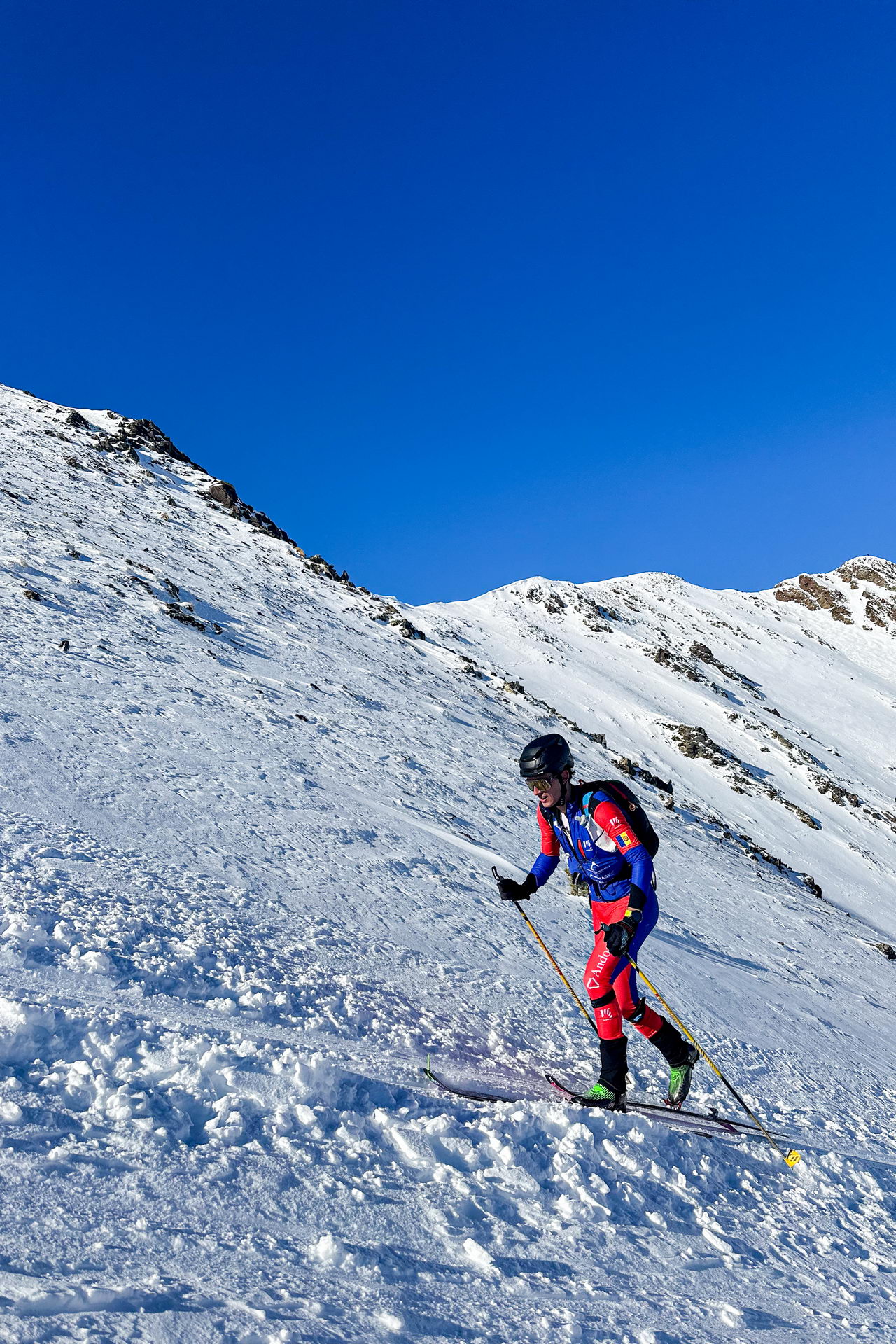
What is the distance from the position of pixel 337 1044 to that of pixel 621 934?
6.70 ft

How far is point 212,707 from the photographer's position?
41.2ft

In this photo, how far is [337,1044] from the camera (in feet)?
16.0

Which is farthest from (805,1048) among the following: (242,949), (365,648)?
(365,648)

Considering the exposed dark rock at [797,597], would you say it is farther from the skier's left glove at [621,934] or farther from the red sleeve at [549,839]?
the skier's left glove at [621,934]

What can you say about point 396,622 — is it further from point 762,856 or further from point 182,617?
point 762,856

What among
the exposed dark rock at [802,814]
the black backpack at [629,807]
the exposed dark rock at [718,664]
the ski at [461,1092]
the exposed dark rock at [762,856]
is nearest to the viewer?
the ski at [461,1092]

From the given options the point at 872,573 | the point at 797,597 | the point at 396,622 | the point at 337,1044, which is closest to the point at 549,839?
the point at 337,1044

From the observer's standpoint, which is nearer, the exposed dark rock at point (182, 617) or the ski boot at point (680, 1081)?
the ski boot at point (680, 1081)

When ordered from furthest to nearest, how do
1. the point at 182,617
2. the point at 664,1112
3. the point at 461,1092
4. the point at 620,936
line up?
the point at 182,617
the point at 664,1112
the point at 620,936
the point at 461,1092

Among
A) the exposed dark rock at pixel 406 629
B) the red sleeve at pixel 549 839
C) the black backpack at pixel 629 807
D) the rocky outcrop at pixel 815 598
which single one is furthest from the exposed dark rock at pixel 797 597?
the black backpack at pixel 629 807

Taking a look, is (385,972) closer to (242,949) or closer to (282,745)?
(242,949)

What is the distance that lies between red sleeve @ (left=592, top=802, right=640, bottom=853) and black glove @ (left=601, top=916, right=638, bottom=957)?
500 millimetres

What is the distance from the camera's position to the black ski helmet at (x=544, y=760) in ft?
19.2

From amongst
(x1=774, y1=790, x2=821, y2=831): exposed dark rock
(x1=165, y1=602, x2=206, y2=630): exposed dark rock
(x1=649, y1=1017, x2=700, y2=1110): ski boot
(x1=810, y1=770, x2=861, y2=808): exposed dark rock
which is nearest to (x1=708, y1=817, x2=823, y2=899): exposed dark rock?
(x1=774, y1=790, x2=821, y2=831): exposed dark rock
